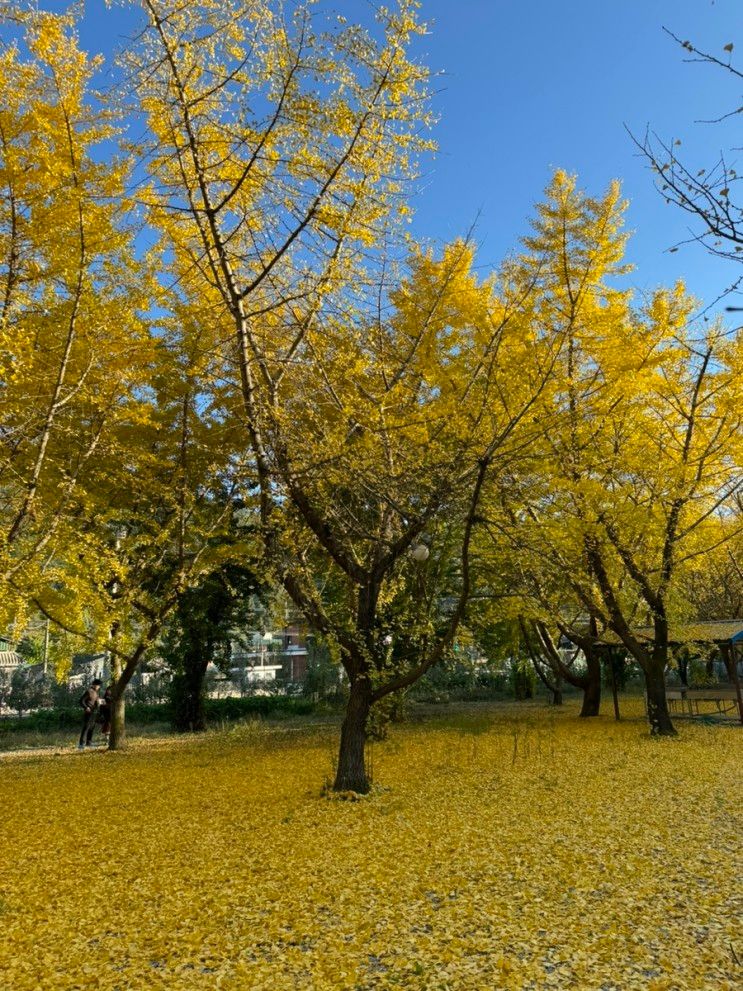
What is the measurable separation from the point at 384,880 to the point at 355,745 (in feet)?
8.48

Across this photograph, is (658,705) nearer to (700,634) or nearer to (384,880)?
(700,634)

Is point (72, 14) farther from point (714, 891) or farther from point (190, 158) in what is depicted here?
point (714, 891)

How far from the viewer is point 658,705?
10.1m

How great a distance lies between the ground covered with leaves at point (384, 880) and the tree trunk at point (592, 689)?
666 centimetres

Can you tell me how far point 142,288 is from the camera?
22.0ft

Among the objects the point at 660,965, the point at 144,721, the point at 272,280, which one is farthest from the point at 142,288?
the point at 144,721

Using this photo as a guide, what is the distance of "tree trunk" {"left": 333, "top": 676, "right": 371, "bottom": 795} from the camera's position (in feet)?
20.6

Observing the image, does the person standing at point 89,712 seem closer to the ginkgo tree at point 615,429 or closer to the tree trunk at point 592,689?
the ginkgo tree at point 615,429

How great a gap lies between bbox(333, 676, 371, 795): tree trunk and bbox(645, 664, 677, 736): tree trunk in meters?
5.71

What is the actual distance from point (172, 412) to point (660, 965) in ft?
28.9

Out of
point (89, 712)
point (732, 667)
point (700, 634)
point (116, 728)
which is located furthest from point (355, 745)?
point (732, 667)

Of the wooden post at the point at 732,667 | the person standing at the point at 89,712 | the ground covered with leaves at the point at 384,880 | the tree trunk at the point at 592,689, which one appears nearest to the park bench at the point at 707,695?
the wooden post at the point at 732,667

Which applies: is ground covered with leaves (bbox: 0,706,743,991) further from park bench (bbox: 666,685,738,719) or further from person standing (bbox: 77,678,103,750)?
park bench (bbox: 666,685,738,719)

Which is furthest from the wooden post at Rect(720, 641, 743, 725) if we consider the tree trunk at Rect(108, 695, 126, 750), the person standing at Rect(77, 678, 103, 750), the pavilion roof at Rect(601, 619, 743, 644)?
the person standing at Rect(77, 678, 103, 750)
